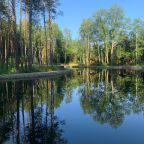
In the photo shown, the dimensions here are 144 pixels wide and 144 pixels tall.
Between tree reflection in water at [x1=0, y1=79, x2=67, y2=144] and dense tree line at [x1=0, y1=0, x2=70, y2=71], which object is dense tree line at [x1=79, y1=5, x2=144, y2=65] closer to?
dense tree line at [x1=0, y1=0, x2=70, y2=71]

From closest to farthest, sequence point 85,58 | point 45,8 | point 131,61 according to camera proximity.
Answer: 1. point 45,8
2. point 131,61
3. point 85,58

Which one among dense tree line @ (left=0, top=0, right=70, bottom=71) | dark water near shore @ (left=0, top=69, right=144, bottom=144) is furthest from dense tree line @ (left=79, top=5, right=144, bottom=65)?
dark water near shore @ (left=0, top=69, right=144, bottom=144)

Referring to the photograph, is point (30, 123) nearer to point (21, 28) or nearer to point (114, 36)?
point (21, 28)

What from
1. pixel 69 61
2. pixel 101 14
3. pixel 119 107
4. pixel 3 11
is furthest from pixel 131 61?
pixel 119 107

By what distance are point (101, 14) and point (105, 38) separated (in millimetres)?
7242

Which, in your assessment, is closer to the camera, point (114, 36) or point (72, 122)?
point (72, 122)

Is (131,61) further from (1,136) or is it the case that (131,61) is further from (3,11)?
(1,136)

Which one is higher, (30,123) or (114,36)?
(114,36)

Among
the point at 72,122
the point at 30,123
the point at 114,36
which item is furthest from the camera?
the point at 114,36

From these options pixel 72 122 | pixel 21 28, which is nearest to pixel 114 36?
pixel 21 28

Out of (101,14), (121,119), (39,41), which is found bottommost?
(121,119)

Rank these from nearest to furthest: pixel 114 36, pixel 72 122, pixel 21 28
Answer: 1. pixel 72 122
2. pixel 21 28
3. pixel 114 36

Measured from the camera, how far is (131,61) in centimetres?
9750

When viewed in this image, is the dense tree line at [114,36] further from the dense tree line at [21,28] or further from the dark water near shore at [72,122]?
the dark water near shore at [72,122]
